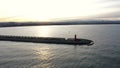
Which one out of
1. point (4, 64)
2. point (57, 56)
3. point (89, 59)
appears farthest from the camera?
point (57, 56)

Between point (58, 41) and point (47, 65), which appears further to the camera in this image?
point (58, 41)

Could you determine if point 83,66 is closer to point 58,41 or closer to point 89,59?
point 89,59

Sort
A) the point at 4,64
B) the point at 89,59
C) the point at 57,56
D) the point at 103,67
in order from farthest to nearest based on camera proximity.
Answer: the point at 57,56
the point at 89,59
the point at 4,64
the point at 103,67

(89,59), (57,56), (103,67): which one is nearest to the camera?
(103,67)

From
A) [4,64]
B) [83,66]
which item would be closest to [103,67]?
[83,66]

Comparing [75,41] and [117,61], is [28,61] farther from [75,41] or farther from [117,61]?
[75,41]

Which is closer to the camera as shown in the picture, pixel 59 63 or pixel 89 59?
pixel 59 63

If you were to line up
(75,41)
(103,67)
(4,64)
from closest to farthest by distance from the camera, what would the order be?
1. (103,67)
2. (4,64)
3. (75,41)

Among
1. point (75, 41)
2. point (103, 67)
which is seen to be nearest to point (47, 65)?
point (103, 67)
